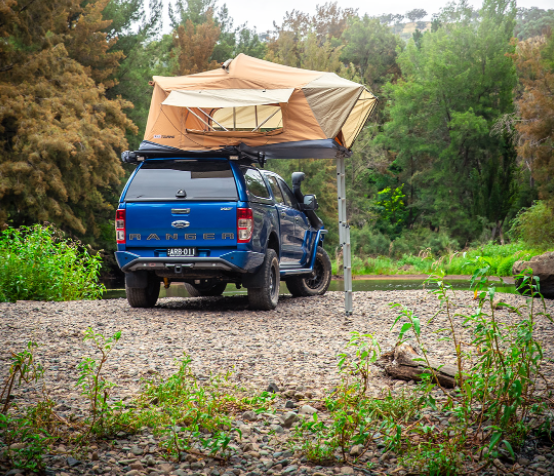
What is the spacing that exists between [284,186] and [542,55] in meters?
32.1

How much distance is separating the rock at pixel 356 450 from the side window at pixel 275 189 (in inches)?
282

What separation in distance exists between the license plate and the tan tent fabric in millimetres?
1718

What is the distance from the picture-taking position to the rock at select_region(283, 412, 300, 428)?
417 centimetres

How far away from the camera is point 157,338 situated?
700 centimetres

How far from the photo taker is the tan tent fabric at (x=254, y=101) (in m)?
9.53

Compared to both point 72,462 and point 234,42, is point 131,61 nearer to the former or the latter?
point 234,42

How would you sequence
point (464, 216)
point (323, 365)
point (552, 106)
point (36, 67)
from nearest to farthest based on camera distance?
point (323, 365) < point (36, 67) < point (552, 106) < point (464, 216)

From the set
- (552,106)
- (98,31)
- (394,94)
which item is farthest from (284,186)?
(394,94)

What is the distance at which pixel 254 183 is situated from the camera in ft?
Result: 31.8

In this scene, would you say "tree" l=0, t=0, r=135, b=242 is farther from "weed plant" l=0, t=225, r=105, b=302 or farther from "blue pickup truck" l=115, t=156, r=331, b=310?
"blue pickup truck" l=115, t=156, r=331, b=310

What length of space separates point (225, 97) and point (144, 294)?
3.11m

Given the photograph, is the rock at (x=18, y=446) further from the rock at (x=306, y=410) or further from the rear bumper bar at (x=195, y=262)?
the rear bumper bar at (x=195, y=262)

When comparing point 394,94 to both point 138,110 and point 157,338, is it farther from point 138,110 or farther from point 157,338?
point 157,338

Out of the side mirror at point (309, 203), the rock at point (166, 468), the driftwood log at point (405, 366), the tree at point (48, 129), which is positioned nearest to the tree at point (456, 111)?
the tree at point (48, 129)
